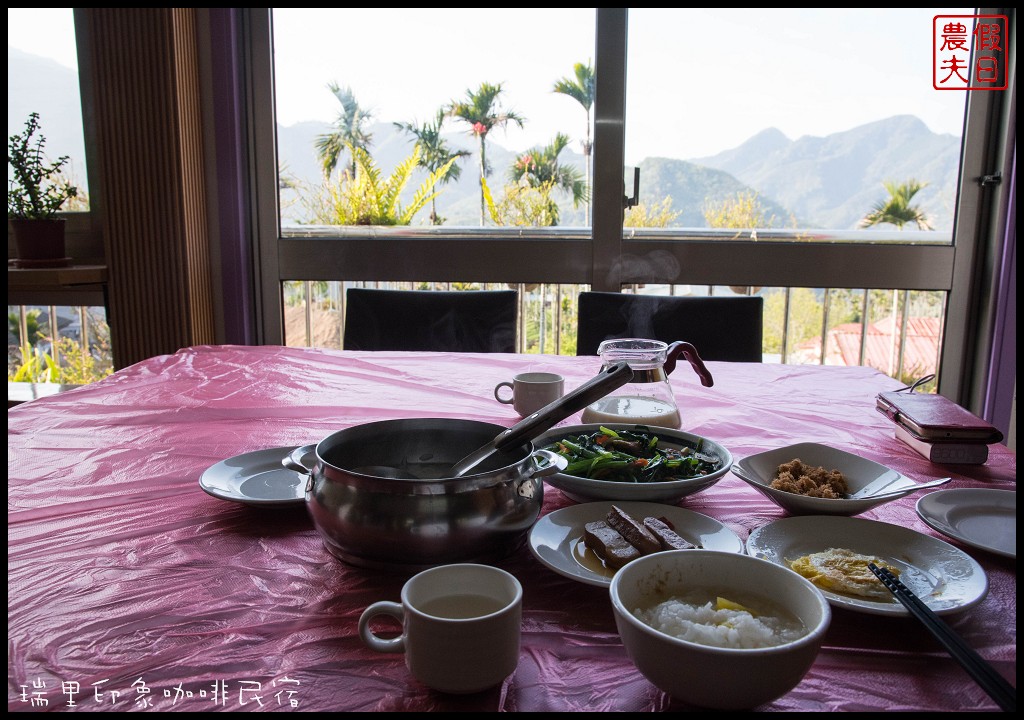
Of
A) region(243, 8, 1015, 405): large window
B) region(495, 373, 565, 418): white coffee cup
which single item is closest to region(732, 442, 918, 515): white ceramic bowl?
region(495, 373, 565, 418): white coffee cup

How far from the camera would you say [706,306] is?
78.3 inches

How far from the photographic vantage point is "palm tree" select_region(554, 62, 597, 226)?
2.86 metres

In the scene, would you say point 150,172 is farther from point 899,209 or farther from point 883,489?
point 899,209

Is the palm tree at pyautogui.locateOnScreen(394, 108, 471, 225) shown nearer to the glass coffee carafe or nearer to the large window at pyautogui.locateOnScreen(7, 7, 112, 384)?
the large window at pyautogui.locateOnScreen(7, 7, 112, 384)

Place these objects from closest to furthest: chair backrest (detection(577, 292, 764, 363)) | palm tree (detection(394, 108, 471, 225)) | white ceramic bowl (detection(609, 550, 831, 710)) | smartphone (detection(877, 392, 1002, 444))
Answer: white ceramic bowl (detection(609, 550, 831, 710)), smartphone (detection(877, 392, 1002, 444)), chair backrest (detection(577, 292, 764, 363)), palm tree (detection(394, 108, 471, 225))

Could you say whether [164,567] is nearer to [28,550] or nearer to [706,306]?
[28,550]

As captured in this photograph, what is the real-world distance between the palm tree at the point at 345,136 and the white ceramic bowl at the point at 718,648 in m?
2.85

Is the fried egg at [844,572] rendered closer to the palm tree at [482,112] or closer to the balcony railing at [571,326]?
the balcony railing at [571,326]

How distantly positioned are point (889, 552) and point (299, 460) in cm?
62

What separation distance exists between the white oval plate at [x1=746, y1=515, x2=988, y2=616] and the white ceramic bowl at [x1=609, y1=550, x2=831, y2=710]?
9cm

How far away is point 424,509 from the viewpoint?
0.64 meters

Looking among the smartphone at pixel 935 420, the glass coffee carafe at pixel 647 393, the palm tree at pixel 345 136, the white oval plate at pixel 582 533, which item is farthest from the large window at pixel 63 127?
the smartphone at pixel 935 420

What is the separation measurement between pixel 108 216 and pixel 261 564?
2.71 m

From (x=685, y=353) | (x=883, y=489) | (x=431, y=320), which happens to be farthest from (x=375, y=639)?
(x=431, y=320)
